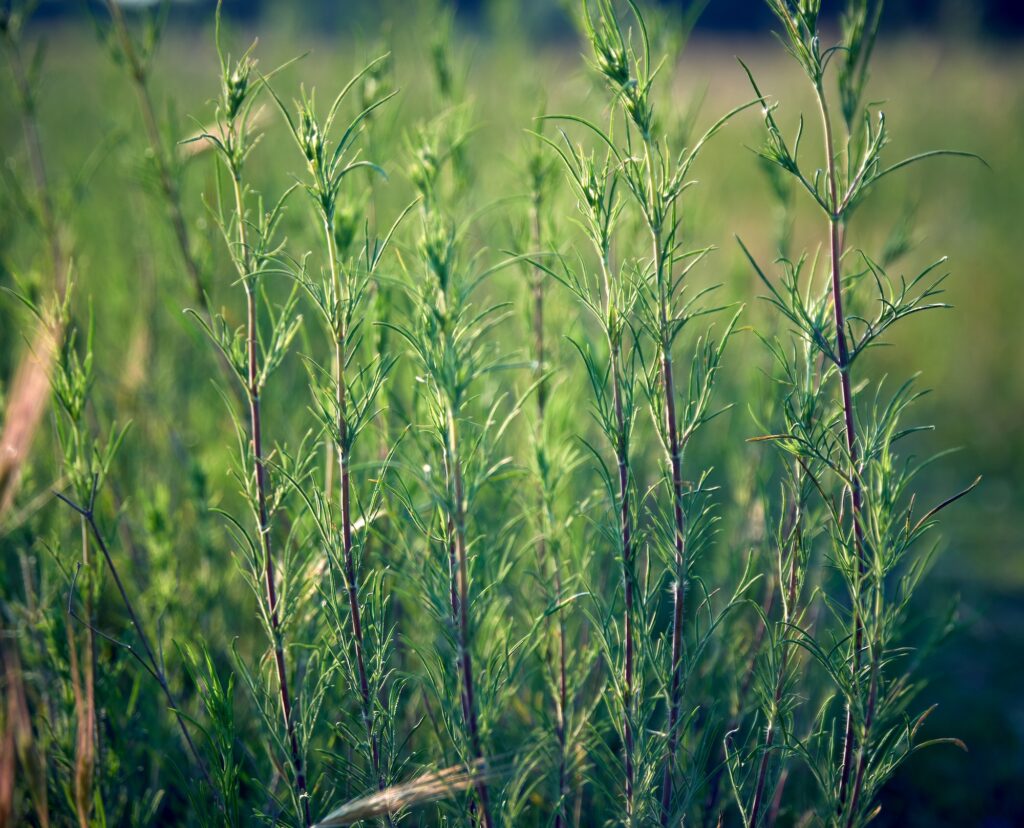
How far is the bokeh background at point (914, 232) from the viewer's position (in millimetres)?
2070

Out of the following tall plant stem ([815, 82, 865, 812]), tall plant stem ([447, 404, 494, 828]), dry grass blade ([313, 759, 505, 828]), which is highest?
tall plant stem ([815, 82, 865, 812])

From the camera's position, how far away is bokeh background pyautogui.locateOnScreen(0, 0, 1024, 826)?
6.79 feet

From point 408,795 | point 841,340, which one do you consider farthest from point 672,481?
point 408,795

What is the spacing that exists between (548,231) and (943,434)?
311 cm

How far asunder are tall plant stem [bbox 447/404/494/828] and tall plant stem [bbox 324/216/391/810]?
0.48 feet

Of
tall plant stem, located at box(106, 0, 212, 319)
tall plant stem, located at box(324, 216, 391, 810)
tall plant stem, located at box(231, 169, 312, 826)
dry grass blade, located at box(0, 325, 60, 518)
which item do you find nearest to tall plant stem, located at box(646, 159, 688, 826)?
tall plant stem, located at box(324, 216, 391, 810)

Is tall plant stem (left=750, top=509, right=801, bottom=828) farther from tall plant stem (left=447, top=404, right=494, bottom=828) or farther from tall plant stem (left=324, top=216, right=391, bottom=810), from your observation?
tall plant stem (left=324, top=216, right=391, bottom=810)

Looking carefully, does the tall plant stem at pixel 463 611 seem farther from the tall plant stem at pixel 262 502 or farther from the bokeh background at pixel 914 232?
the bokeh background at pixel 914 232

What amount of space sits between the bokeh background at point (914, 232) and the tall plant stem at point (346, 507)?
0.57m

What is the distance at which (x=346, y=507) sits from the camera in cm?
103

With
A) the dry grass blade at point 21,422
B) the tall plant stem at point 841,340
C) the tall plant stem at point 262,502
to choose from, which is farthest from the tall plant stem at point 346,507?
the tall plant stem at point 841,340

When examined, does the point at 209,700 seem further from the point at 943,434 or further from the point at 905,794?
the point at 943,434

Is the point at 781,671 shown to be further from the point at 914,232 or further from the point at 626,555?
the point at 914,232

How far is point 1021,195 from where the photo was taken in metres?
4.77
